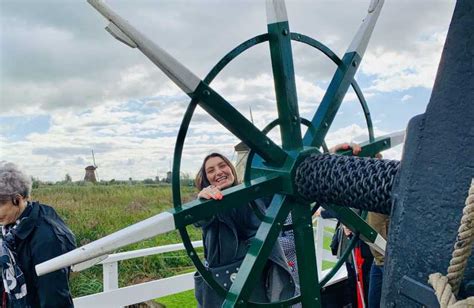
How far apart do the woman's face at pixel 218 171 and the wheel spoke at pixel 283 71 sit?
68cm

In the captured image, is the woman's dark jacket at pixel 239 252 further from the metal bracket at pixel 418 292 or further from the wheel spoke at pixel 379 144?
the metal bracket at pixel 418 292

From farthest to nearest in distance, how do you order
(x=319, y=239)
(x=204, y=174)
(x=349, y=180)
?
(x=319, y=239) < (x=204, y=174) < (x=349, y=180)

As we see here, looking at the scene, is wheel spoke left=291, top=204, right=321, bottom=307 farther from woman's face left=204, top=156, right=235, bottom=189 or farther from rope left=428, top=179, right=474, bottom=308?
rope left=428, top=179, right=474, bottom=308

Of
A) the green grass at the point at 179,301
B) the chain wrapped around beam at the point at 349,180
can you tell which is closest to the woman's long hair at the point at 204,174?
the chain wrapped around beam at the point at 349,180

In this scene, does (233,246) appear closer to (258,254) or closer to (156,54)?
(258,254)

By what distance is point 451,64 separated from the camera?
0.70 metres

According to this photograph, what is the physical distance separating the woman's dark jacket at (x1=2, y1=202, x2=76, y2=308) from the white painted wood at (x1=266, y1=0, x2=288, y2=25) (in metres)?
1.29

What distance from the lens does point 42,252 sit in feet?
6.46

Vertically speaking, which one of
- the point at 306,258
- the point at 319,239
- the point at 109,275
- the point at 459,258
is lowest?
the point at 319,239

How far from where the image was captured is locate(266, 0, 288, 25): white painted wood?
170 centimetres

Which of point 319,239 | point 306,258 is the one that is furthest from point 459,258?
point 319,239

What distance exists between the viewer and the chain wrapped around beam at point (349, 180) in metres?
1.20

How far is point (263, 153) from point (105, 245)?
2.02 ft

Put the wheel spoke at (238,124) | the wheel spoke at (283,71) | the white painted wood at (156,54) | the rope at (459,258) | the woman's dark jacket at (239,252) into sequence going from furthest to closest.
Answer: the woman's dark jacket at (239,252) < the wheel spoke at (283,71) < the wheel spoke at (238,124) < the white painted wood at (156,54) < the rope at (459,258)
